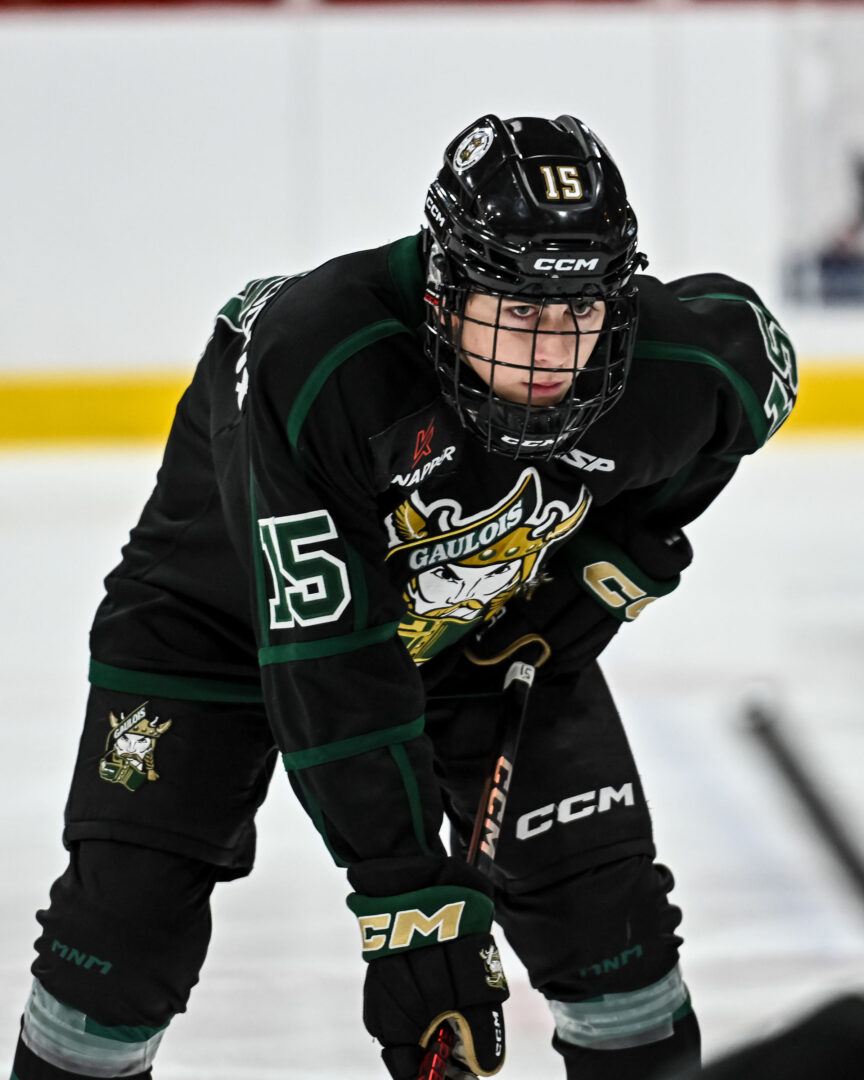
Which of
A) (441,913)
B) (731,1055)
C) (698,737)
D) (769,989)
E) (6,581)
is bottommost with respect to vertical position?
(6,581)

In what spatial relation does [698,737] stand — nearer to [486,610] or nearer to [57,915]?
[486,610]

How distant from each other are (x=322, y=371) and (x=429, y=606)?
1.14ft

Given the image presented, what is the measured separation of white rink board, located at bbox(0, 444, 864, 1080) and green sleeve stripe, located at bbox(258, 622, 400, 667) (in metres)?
0.48

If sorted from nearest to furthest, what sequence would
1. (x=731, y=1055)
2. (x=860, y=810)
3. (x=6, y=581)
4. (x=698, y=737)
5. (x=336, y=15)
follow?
(x=731, y=1055), (x=860, y=810), (x=698, y=737), (x=6, y=581), (x=336, y=15)

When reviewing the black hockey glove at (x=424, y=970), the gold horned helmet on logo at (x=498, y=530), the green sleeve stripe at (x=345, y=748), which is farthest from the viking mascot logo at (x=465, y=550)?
the black hockey glove at (x=424, y=970)

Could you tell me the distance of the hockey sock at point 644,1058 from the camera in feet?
5.83

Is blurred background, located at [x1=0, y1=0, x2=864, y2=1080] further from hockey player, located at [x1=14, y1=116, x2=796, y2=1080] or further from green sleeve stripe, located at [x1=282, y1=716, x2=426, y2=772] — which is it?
green sleeve stripe, located at [x1=282, y1=716, x2=426, y2=772]

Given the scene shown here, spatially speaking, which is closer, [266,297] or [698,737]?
[266,297]

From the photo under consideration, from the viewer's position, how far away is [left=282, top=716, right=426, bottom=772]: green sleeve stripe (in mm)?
1499

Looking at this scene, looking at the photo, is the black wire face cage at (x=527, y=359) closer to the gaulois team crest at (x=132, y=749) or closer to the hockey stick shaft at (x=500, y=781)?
the hockey stick shaft at (x=500, y=781)

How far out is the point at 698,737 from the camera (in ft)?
11.6

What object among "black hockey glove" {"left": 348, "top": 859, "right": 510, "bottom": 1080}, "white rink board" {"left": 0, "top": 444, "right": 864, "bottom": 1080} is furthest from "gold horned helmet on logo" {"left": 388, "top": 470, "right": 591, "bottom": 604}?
"white rink board" {"left": 0, "top": 444, "right": 864, "bottom": 1080}

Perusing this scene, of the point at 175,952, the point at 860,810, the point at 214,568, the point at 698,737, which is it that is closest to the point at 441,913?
the point at 175,952

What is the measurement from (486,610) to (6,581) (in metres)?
3.28
